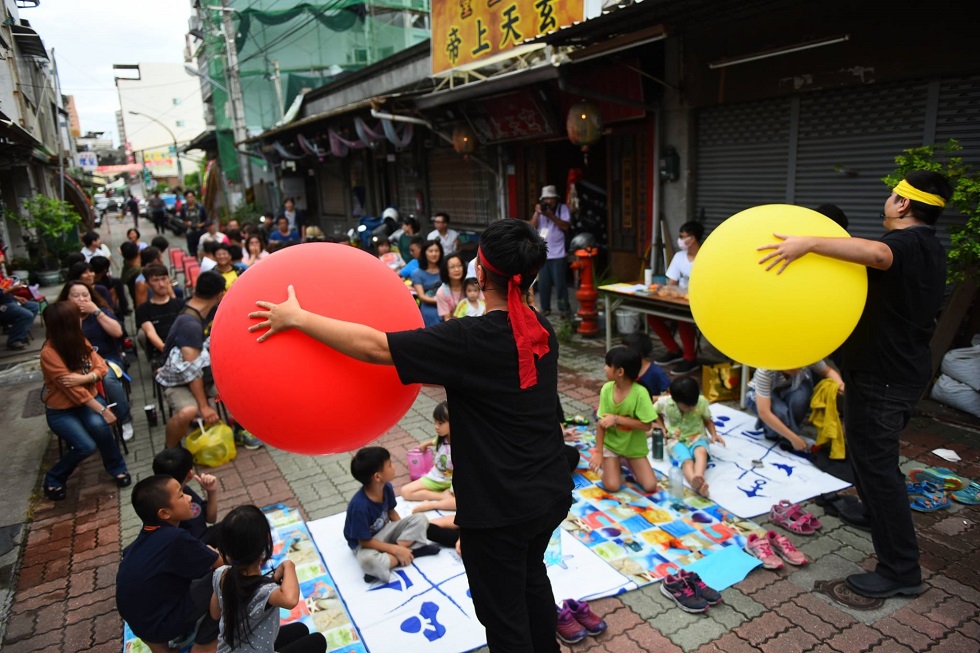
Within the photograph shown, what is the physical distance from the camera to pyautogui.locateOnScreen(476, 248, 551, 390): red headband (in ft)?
6.97

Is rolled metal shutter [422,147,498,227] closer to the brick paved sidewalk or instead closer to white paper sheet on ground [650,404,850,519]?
white paper sheet on ground [650,404,850,519]

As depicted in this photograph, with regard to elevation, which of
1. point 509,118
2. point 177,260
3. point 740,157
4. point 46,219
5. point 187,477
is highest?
point 509,118

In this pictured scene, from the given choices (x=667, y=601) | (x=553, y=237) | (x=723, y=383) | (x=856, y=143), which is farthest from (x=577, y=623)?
(x=553, y=237)

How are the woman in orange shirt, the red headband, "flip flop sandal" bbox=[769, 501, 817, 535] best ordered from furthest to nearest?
the woman in orange shirt, "flip flop sandal" bbox=[769, 501, 817, 535], the red headband

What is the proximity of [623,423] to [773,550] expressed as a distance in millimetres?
1217

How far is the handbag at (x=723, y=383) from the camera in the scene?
6312 mm

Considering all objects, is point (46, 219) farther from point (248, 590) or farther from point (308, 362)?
point (308, 362)

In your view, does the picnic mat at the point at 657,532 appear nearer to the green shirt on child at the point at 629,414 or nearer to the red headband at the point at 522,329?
the green shirt on child at the point at 629,414

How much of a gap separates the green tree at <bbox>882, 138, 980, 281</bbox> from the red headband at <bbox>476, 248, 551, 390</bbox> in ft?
13.8

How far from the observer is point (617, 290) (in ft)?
24.2

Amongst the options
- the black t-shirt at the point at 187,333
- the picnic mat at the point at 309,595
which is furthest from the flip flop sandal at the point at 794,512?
the black t-shirt at the point at 187,333

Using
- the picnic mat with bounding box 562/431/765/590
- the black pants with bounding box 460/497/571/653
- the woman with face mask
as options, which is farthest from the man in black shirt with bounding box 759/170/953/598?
the woman with face mask

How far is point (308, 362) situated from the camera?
2.09 m

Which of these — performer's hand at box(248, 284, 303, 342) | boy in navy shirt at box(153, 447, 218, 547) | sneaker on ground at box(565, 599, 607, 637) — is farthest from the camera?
boy in navy shirt at box(153, 447, 218, 547)
